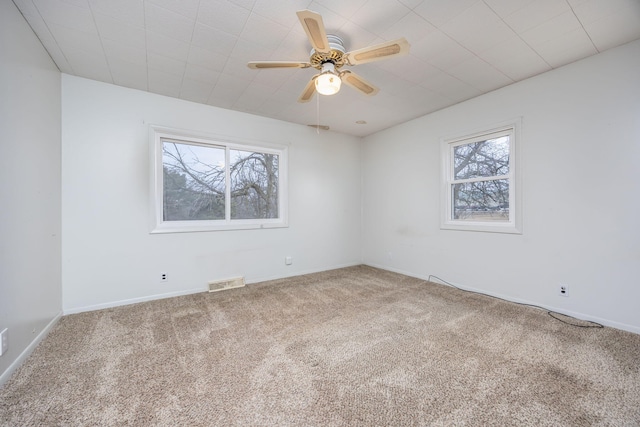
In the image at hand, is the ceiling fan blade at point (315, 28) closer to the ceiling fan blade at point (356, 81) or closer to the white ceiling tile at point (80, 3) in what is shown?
the ceiling fan blade at point (356, 81)

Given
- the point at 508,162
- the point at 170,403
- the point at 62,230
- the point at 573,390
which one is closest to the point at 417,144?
the point at 508,162

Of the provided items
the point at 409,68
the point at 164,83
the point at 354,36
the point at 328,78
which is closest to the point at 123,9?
the point at 164,83

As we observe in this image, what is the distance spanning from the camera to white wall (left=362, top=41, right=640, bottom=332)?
217 centimetres

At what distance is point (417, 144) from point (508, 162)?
4.13 ft

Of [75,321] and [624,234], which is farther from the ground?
[624,234]

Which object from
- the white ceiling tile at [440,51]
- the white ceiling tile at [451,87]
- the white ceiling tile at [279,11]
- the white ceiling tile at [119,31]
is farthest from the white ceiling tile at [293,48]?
the white ceiling tile at [451,87]

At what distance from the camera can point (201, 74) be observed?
260 centimetres

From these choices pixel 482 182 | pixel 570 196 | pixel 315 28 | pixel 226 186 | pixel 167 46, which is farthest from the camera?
pixel 226 186

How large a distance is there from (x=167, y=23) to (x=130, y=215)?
2.05 metres

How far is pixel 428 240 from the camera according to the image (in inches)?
148

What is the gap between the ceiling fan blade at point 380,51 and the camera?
1.58 metres

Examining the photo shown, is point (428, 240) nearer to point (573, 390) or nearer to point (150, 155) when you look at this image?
point (573, 390)

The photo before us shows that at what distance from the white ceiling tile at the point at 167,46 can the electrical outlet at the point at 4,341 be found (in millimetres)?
2323

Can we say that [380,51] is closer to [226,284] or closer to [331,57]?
[331,57]
